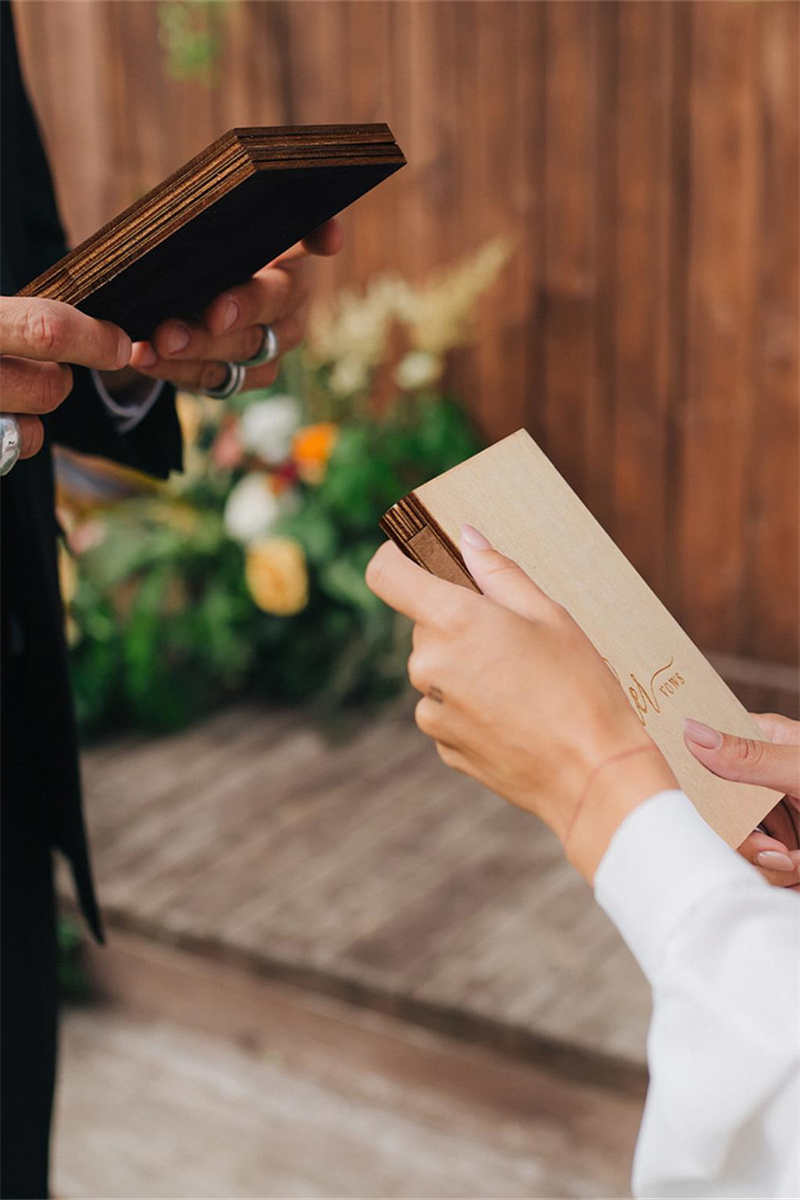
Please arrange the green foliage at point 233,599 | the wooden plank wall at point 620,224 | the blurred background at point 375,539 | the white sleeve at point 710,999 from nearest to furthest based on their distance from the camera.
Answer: the white sleeve at point 710,999
the blurred background at point 375,539
the wooden plank wall at point 620,224
the green foliage at point 233,599

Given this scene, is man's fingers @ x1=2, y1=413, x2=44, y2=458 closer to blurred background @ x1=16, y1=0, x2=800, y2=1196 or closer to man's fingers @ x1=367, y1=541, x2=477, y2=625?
man's fingers @ x1=367, y1=541, x2=477, y2=625

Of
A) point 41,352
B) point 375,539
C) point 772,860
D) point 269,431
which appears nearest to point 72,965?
point 375,539

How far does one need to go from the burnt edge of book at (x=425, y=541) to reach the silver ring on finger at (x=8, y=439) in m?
0.43

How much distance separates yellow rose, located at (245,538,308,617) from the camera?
3.04 meters

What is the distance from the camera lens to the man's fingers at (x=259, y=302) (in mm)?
1245

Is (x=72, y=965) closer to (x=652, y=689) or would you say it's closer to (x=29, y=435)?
(x=29, y=435)

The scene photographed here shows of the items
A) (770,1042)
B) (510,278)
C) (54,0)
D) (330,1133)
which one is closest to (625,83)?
(510,278)

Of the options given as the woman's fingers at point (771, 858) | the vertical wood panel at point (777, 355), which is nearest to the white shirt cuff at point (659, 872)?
the woman's fingers at point (771, 858)

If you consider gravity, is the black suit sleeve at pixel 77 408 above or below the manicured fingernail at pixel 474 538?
above

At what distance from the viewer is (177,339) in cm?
123

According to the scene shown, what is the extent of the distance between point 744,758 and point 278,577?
2.26m

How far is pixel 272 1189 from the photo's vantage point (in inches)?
80.1

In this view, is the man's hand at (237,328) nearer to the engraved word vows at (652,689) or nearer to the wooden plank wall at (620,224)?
the engraved word vows at (652,689)

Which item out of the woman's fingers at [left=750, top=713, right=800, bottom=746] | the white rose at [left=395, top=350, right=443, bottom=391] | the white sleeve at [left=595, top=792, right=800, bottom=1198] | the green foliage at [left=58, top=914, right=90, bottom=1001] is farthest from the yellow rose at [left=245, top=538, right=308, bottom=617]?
the white sleeve at [left=595, top=792, right=800, bottom=1198]
